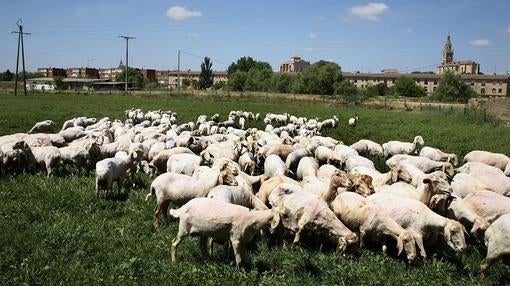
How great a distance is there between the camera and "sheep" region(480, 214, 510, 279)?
25.1 ft

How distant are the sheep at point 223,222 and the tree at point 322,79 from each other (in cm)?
8920

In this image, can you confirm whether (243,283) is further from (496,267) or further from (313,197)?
(496,267)

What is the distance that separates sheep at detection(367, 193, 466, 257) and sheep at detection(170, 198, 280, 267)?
2572mm

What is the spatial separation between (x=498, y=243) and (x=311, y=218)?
3190 millimetres

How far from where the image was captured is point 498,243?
7770mm

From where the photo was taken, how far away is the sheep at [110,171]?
11555 millimetres

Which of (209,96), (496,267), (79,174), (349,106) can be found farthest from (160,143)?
(209,96)

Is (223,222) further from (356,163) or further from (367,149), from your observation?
(367,149)

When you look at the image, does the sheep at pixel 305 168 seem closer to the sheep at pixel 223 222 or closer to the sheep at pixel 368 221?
the sheep at pixel 368 221

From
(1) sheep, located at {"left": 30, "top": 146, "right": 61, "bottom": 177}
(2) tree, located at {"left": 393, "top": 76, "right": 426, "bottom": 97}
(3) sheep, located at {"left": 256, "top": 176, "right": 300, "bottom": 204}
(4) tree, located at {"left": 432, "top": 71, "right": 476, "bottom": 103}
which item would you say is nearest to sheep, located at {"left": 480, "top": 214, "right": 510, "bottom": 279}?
(3) sheep, located at {"left": 256, "top": 176, "right": 300, "bottom": 204}

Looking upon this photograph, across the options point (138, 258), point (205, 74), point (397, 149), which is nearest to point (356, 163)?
point (397, 149)

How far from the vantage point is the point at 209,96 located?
61500 mm

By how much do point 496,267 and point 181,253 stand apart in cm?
563

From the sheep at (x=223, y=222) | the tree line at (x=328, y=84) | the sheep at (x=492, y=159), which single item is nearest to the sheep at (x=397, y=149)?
the sheep at (x=492, y=159)
